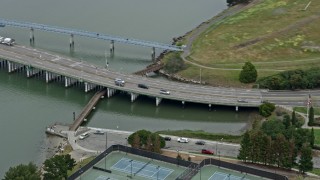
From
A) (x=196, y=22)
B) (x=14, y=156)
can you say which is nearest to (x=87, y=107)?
(x=14, y=156)

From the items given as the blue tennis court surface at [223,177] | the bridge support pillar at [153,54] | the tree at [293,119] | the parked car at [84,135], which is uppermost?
the bridge support pillar at [153,54]

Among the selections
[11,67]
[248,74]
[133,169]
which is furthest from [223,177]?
[11,67]

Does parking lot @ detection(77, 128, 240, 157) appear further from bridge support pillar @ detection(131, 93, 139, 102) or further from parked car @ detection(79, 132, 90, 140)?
bridge support pillar @ detection(131, 93, 139, 102)

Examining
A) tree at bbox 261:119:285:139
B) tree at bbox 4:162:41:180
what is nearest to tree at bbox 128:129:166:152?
tree at bbox 261:119:285:139

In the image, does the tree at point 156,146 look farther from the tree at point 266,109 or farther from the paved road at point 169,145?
the tree at point 266,109

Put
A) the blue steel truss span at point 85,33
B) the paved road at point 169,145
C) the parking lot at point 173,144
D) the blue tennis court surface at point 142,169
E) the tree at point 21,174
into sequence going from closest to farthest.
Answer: the tree at point 21,174
the blue tennis court surface at point 142,169
the paved road at point 169,145
the parking lot at point 173,144
the blue steel truss span at point 85,33

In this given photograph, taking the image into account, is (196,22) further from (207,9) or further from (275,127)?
(275,127)

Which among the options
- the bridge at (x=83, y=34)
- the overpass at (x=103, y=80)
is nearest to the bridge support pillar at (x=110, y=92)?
the overpass at (x=103, y=80)
